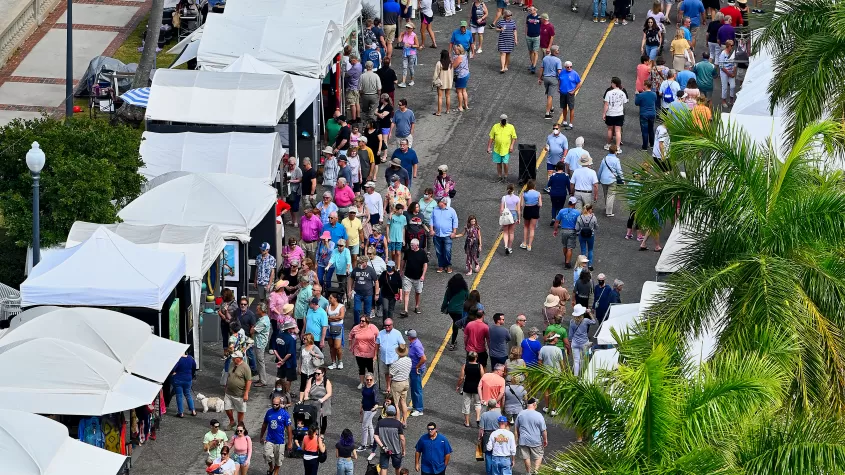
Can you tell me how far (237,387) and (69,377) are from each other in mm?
2676

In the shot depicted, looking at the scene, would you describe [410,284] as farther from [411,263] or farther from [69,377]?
[69,377]

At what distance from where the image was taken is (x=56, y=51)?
41719mm

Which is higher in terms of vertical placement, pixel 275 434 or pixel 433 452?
pixel 433 452

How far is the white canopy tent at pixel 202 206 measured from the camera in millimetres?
28188

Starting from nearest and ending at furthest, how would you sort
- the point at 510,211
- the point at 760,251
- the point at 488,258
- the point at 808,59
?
the point at 760,251
the point at 808,59
the point at 510,211
the point at 488,258

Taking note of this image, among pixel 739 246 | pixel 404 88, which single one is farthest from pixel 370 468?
pixel 404 88

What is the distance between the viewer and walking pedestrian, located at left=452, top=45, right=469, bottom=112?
35.6 m

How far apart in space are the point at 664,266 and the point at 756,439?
30.1ft

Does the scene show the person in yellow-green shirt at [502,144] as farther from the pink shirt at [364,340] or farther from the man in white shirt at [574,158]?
the pink shirt at [364,340]

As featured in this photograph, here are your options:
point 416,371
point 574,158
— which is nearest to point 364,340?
point 416,371

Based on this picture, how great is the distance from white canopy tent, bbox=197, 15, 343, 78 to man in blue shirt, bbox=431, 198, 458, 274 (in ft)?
19.4

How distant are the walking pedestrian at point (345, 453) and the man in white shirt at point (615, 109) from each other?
518 inches

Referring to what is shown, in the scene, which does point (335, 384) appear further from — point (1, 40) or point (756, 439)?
point (1, 40)

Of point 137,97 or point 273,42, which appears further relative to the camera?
point 137,97
